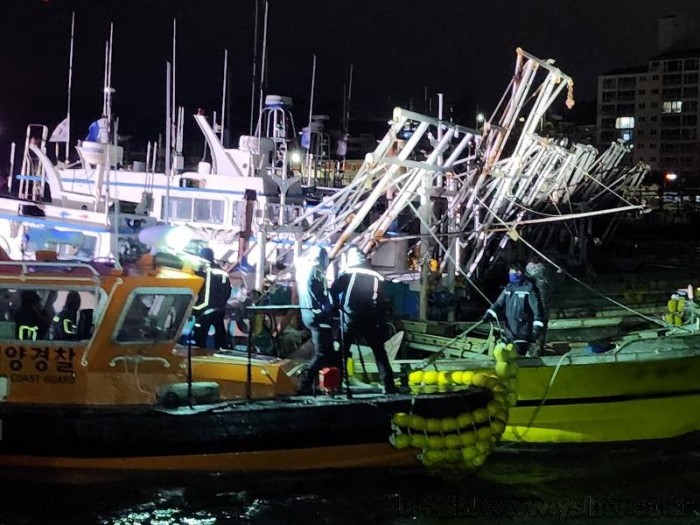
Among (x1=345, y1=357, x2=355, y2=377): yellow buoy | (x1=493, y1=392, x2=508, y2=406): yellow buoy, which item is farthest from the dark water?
(x1=345, y1=357, x2=355, y2=377): yellow buoy

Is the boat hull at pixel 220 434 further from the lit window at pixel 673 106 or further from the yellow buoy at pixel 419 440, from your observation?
the lit window at pixel 673 106

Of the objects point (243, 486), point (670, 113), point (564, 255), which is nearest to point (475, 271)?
point (564, 255)

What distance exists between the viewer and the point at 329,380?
8688mm

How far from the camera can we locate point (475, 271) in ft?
64.5

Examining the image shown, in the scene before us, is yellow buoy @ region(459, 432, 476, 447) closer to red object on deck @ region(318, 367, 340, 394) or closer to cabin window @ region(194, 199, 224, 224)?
red object on deck @ region(318, 367, 340, 394)

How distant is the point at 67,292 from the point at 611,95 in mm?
90892

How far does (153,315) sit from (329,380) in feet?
6.18

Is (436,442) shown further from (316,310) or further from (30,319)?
(30,319)

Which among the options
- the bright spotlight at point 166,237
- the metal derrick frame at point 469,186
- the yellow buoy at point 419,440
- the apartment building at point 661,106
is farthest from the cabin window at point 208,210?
the apartment building at point 661,106

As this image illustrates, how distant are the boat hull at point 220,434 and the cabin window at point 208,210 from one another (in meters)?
10.4

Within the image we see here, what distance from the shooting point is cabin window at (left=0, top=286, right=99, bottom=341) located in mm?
8141

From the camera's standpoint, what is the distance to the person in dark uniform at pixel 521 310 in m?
10.5

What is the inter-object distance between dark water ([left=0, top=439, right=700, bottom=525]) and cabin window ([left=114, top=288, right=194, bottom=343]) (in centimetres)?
137

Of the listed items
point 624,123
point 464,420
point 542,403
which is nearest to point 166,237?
point 464,420
